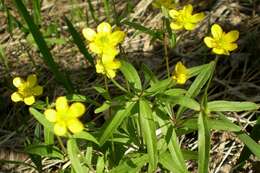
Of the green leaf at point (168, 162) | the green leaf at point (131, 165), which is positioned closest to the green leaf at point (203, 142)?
the green leaf at point (168, 162)

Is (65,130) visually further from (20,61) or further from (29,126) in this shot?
(20,61)

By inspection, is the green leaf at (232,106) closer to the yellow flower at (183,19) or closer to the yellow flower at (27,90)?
the yellow flower at (183,19)

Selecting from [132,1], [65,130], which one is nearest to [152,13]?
[132,1]

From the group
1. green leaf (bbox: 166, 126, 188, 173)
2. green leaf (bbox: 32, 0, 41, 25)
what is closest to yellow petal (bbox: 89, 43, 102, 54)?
green leaf (bbox: 166, 126, 188, 173)

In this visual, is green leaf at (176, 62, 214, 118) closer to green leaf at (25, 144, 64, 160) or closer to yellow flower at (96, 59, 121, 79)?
yellow flower at (96, 59, 121, 79)

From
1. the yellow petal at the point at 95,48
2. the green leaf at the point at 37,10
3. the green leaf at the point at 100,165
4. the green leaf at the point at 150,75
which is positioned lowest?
the green leaf at the point at 100,165

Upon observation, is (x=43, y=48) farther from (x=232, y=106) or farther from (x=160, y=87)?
(x=232, y=106)
